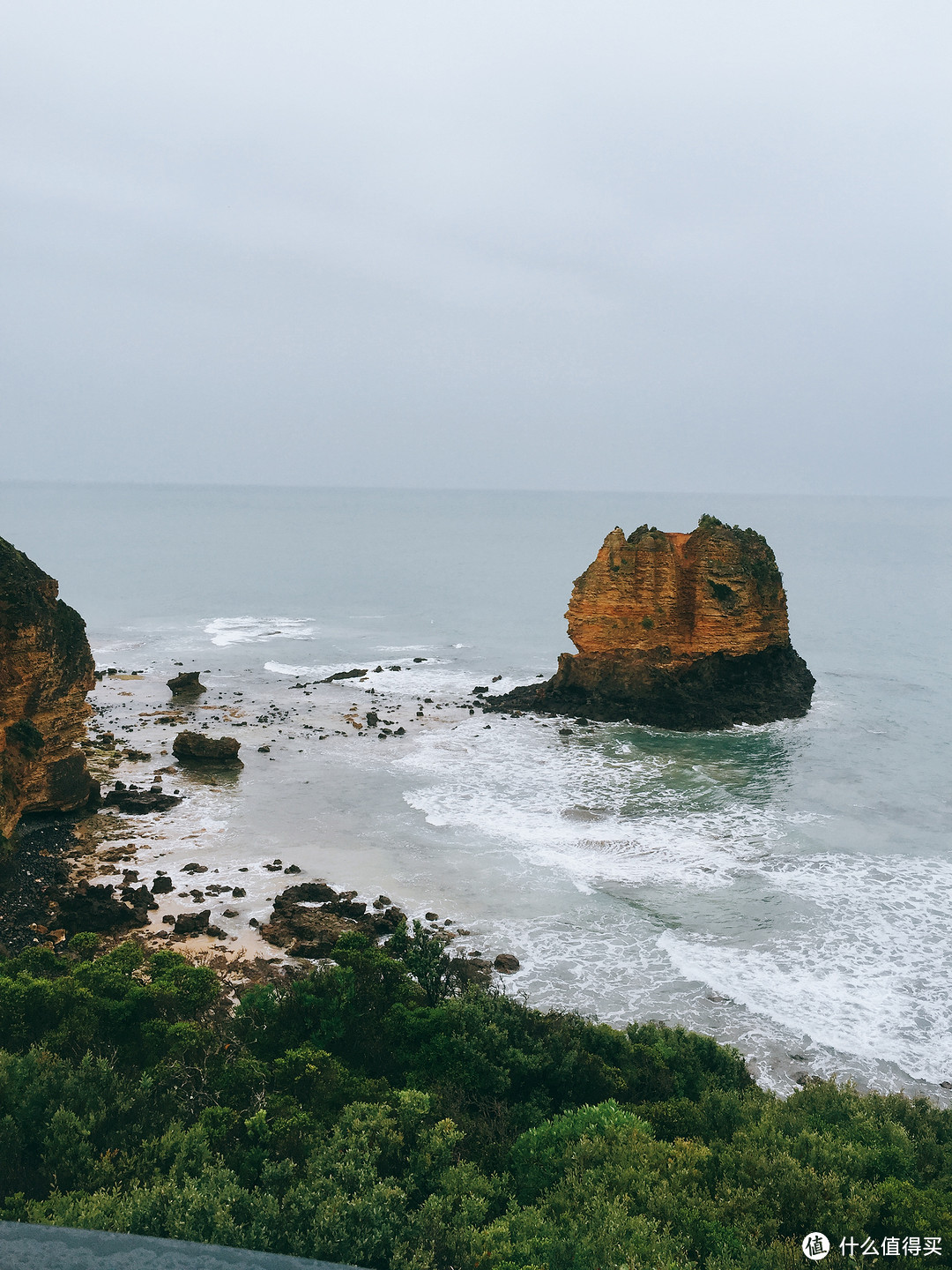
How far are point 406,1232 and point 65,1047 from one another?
699 centimetres

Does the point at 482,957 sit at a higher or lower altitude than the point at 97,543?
lower

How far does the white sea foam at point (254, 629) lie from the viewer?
227ft

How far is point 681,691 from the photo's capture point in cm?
4356

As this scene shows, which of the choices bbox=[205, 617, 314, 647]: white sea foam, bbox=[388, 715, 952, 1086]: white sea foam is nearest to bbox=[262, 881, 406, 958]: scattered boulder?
bbox=[388, 715, 952, 1086]: white sea foam

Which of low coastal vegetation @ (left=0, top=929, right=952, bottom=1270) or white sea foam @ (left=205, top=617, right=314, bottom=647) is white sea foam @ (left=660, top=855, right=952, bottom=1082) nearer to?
low coastal vegetation @ (left=0, top=929, right=952, bottom=1270)

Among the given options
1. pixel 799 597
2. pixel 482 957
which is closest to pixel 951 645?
pixel 799 597

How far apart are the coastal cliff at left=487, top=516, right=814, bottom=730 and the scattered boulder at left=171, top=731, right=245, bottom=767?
17946mm

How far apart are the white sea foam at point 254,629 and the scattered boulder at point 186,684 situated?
16.8 meters

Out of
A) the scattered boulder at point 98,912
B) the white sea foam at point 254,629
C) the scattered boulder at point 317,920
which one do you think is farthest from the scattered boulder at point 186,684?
the scattered boulder at point 317,920

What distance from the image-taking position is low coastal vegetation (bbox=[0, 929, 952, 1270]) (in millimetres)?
9492

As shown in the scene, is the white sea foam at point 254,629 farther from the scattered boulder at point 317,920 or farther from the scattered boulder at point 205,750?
the scattered boulder at point 317,920

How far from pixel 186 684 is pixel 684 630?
28.5 metres

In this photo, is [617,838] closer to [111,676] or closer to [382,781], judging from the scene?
[382,781]

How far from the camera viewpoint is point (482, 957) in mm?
21188
